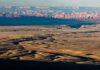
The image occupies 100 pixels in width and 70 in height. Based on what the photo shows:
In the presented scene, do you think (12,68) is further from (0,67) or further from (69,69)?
(69,69)

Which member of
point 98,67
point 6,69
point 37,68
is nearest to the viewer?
point 6,69

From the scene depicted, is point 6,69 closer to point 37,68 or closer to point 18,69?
point 18,69

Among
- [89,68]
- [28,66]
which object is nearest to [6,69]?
[28,66]

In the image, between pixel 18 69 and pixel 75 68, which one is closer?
pixel 18 69

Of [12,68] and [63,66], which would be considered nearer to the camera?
[12,68]

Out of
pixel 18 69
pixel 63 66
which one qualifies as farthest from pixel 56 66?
pixel 18 69

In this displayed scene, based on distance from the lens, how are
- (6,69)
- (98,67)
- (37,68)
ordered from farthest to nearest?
(98,67) → (37,68) → (6,69)

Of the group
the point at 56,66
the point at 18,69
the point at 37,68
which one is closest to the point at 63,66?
the point at 56,66

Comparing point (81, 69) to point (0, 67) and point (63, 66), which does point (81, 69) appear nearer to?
point (63, 66)
